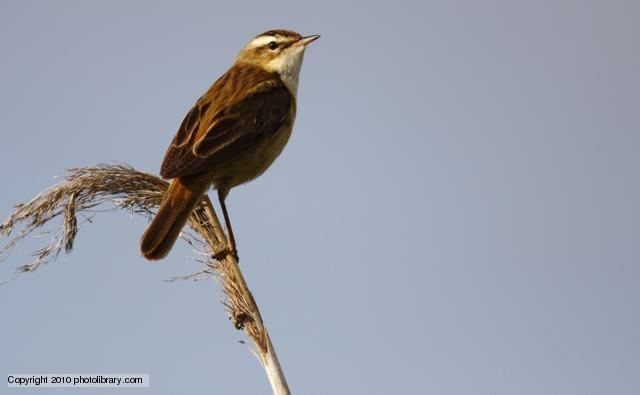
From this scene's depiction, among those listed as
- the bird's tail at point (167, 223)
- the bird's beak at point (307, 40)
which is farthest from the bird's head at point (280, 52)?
the bird's tail at point (167, 223)

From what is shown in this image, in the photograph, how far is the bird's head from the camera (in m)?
6.75

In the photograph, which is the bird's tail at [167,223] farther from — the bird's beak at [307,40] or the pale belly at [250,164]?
the bird's beak at [307,40]

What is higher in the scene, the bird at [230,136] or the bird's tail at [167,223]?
the bird at [230,136]

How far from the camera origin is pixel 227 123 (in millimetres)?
5547

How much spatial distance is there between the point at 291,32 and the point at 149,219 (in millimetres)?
2954

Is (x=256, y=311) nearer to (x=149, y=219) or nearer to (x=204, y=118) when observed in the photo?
(x=149, y=219)

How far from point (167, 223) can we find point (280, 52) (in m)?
2.85

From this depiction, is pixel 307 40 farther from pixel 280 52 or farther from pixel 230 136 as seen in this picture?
pixel 230 136

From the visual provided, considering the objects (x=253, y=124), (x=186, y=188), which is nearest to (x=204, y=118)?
(x=253, y=124)

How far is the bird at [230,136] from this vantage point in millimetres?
4605

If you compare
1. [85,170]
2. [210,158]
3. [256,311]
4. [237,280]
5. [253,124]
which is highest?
[253,124]

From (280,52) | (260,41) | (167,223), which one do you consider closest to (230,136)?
(167,223)

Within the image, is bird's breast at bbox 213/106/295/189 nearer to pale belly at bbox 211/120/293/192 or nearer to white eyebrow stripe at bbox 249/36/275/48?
pale belly at bbox 211/120/293/192

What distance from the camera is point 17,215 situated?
3.87 meters
